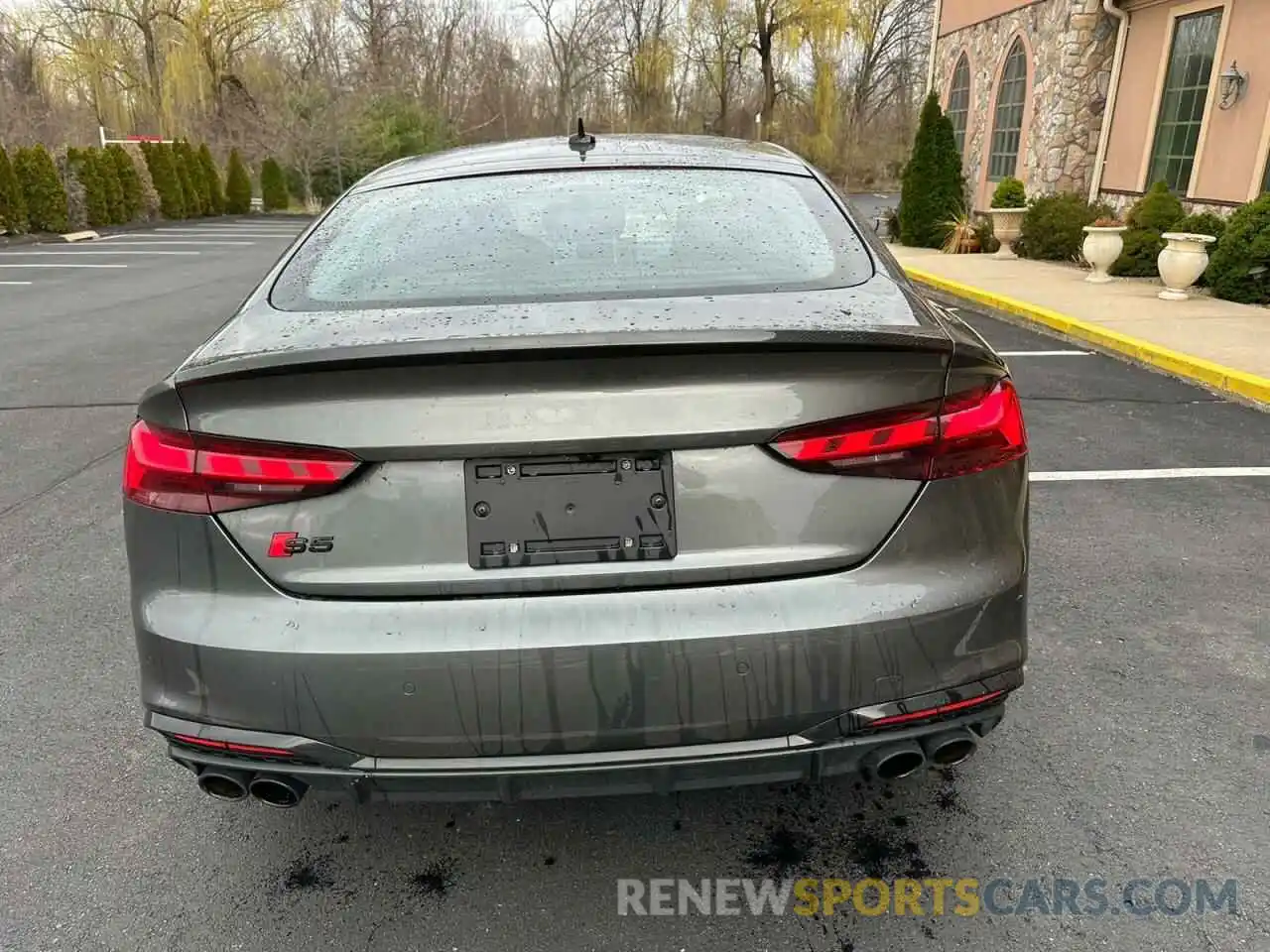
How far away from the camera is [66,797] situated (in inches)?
96.9

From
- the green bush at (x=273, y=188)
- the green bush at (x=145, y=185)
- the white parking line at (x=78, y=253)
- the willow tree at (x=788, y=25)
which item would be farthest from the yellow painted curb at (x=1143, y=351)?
the green bush at (x=273, y=188)

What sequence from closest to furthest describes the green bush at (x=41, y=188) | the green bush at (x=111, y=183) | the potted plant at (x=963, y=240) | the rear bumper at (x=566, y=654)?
the rear bumper at (x=566, y=654)
the potted plant at (x=963, y=240)
the green bush at (x=41, y=188)
the green bush at (x=111, y=183)

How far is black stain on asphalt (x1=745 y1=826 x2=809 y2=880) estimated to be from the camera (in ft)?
7.25

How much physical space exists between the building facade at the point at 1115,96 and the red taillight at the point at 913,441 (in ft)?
35.2

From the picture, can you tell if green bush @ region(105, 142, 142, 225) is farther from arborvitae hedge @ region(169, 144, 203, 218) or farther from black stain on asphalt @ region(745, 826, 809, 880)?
black stain on asphalt @ region(745, 826, 809, 880)

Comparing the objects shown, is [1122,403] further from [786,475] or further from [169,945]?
[169,945]

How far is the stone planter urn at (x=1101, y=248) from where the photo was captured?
10641mm

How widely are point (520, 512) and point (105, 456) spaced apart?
15.0 feet

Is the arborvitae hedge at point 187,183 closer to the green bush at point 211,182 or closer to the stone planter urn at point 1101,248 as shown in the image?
the green bush at point 211,182

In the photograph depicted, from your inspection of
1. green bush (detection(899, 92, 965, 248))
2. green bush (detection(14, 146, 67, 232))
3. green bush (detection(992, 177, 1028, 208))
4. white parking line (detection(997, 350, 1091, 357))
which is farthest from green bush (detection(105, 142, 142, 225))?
white parking line (detection(997, 350, 1091, 357))

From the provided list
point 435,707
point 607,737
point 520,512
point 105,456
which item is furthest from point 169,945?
point 105,456

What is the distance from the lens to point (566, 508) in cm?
172

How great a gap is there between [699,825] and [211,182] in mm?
31962

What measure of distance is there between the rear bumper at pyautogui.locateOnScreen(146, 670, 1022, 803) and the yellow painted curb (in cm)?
559
